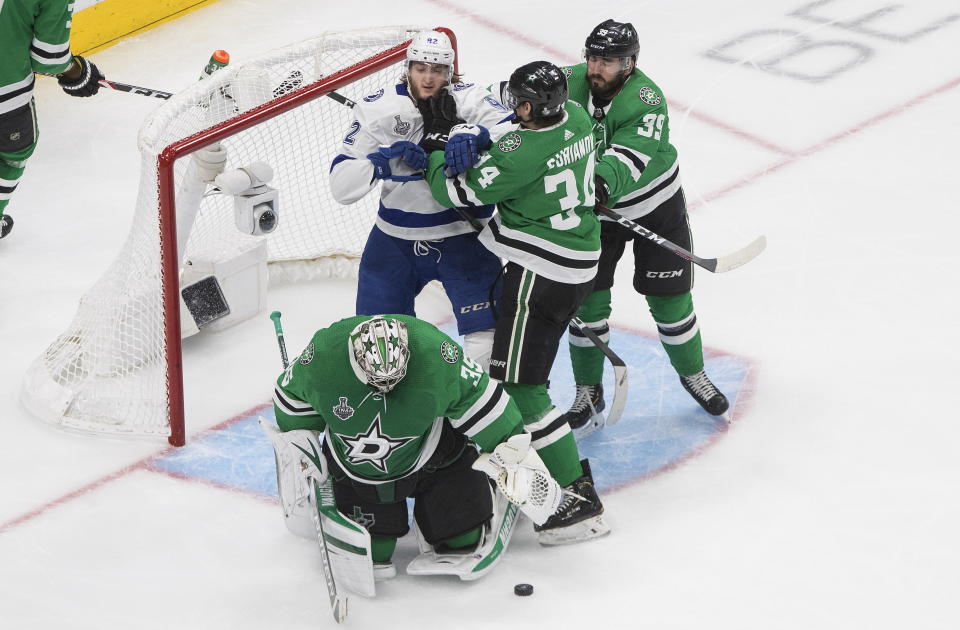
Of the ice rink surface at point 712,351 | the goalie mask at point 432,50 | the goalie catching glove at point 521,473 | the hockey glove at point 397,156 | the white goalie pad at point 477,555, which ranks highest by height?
the goalie mask at point 432,50

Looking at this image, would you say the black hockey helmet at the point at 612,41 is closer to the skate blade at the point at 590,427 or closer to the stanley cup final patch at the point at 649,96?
the stanley cup final patch at the point at 649,96

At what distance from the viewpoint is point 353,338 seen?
11.2 ft

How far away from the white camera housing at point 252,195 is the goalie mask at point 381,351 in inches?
39.2

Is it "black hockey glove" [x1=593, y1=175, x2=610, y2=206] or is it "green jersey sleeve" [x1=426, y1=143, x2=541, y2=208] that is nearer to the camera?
"green jersey sleeve" [x1=426, y1=143, x2=541, y2=208]

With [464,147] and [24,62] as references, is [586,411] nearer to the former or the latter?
[464,147]

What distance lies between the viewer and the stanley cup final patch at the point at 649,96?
13.1ft

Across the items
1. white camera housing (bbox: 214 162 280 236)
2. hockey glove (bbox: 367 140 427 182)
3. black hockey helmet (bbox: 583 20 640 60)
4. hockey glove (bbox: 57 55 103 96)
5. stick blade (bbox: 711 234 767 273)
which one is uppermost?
black hockey helmet (bbox: 583 20 640 60)

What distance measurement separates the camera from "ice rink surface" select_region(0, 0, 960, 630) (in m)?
3.74

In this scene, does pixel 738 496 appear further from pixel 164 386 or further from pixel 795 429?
pixel 164 386

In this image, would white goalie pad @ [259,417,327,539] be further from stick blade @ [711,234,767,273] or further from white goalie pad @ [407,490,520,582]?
stick blade @ [711,234,767,273]

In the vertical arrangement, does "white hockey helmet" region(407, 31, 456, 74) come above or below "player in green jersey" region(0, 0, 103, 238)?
above

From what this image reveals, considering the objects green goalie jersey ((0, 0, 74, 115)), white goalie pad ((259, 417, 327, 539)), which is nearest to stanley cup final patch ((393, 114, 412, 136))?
A: white goalie pad ((259, 417, 327, 539))

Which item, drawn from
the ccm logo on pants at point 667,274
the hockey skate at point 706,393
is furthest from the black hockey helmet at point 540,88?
the hockey skate at point 706,393

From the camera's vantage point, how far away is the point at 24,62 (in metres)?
4.89
